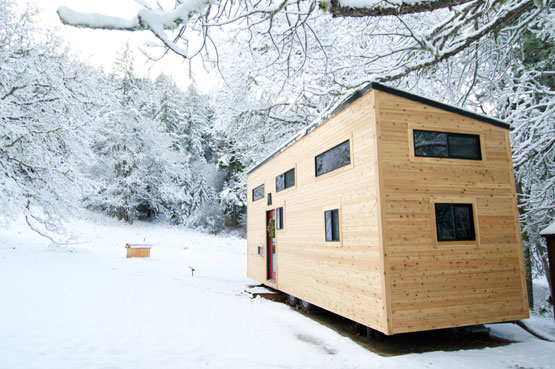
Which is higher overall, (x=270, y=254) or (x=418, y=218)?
(x=418, y=218)

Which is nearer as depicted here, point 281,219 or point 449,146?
point 449,146

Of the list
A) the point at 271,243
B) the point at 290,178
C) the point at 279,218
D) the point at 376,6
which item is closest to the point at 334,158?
the point at 290,178

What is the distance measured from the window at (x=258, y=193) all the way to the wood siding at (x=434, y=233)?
19.8 ft

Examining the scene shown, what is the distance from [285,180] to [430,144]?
164 inches

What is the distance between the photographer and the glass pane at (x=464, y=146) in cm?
582

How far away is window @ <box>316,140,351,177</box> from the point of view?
6.25m

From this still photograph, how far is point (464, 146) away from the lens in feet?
19.4

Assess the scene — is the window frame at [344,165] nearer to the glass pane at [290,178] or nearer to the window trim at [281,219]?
the glass pane at [290,178]

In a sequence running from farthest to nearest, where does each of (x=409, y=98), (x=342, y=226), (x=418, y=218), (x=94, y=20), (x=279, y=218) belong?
(x=279, y=218), (x=342, y=226), (x=409, y=98), (x=418, y=218), (x=94, y=20)

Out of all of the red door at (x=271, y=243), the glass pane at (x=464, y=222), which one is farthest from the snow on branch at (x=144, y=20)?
the red door at (x=271, y=243)

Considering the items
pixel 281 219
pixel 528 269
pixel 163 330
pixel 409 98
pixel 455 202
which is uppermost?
pixel 409 98

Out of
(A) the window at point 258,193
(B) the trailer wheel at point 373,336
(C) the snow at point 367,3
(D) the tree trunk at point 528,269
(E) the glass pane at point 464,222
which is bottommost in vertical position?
(B) the trailer wheel at point 373,336

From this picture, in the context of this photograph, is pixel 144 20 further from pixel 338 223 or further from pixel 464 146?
pixel 464 146

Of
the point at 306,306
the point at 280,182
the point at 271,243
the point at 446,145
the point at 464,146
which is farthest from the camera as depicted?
the point at 271,243
